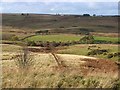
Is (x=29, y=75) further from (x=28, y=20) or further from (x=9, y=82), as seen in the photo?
(x=28, y=20)

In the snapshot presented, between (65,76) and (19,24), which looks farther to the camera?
(19,24)

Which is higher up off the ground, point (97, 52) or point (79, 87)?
point (79, 87)

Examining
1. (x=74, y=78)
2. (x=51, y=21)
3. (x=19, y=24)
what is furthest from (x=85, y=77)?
(x=51, y=21)

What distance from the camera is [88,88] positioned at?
12102mm

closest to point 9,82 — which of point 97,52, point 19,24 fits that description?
point 97,52

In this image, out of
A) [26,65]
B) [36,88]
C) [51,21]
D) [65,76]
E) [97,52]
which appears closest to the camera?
[36,88]

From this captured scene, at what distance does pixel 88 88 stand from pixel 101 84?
567mm

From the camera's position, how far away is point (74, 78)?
13094mm

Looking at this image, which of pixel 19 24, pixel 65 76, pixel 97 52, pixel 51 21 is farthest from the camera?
pixel 51 21

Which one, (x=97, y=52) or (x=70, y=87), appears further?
(x=97, y=52)

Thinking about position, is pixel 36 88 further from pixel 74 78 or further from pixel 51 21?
pixel 51 21

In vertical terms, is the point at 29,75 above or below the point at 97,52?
above

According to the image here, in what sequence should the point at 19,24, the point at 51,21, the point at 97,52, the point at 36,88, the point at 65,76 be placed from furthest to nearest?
the point at 51,21, the point at 19,24, the point at 97,52, the point at 65,76, the point at 36,88

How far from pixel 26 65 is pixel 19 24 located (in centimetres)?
15739
